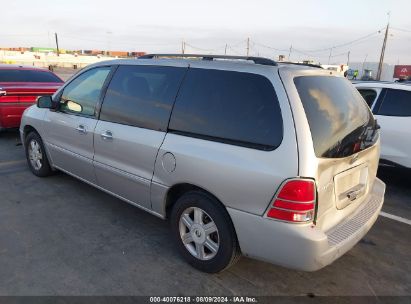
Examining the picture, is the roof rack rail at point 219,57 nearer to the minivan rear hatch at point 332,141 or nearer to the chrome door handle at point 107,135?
the minivan rear hatch at point 332,141

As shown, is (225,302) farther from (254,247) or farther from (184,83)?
(184,83)

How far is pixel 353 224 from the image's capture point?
2975mm

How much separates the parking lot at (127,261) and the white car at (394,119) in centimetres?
100

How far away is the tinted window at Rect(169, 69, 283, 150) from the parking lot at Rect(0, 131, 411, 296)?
1.18m

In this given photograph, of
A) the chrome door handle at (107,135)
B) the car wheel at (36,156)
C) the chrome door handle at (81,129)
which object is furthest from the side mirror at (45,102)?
the chrome door handle at (107,135)

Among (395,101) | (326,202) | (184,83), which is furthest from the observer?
(395,101)

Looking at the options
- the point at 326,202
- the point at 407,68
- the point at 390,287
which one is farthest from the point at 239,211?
Answer: the point at 407,68

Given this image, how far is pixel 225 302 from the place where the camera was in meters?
2.81

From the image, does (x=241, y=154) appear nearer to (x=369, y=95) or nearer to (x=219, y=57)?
(x=219, y=57)

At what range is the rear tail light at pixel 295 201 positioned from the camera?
2502 millimetres

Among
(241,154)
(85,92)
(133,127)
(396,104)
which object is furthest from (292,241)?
(396,104)

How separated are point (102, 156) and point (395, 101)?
4.16 metres

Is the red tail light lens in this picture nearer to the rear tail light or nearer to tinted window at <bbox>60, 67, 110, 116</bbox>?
the rear tail light

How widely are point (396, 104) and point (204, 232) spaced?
3827 mm
